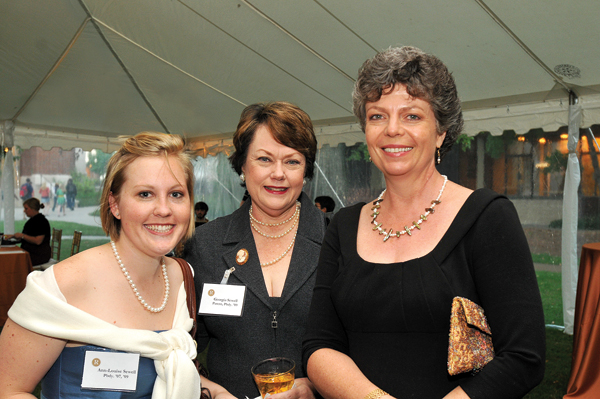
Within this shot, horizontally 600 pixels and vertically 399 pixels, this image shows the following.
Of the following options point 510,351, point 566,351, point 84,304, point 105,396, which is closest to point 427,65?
point 510,351

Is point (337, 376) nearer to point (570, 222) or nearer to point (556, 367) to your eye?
point (556, 367)

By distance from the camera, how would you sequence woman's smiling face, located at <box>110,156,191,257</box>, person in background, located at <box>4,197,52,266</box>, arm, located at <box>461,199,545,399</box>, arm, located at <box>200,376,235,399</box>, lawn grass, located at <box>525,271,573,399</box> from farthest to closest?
1. person in background, located at <box>4,197,52,266</box>
2. lawn grass, located at <box>525,271,573,399</box>
3. arm, located at <box>200,376,235,399</box>
4. woman's smiling face, located at <box>110,156,191,257</box>
5. arm, located at <box>461,199,545,399</box>

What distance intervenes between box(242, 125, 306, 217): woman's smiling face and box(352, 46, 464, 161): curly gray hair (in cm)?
58

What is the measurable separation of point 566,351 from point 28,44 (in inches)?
310

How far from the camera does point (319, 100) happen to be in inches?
239

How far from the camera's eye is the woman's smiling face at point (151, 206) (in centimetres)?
142

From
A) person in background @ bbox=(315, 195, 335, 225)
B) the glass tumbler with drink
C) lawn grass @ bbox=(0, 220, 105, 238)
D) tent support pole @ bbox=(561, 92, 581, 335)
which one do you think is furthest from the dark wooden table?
lawn grass @ bbox=(0, 220, 105, 238)

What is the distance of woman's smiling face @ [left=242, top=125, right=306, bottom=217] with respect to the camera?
1772 millimetres

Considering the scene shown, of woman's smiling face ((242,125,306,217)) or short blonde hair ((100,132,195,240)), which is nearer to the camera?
short blonde hair ((100,132,195,240))

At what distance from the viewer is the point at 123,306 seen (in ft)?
4.70

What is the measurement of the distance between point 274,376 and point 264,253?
680 millimetres

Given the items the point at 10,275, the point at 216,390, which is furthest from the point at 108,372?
the point at 10,275

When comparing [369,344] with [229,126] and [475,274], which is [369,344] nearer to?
[475,274]

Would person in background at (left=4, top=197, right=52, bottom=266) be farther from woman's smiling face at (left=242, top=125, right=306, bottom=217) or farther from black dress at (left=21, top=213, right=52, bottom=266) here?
woman's smiling face at (left=242, top=125, right=306, bottom=217)
